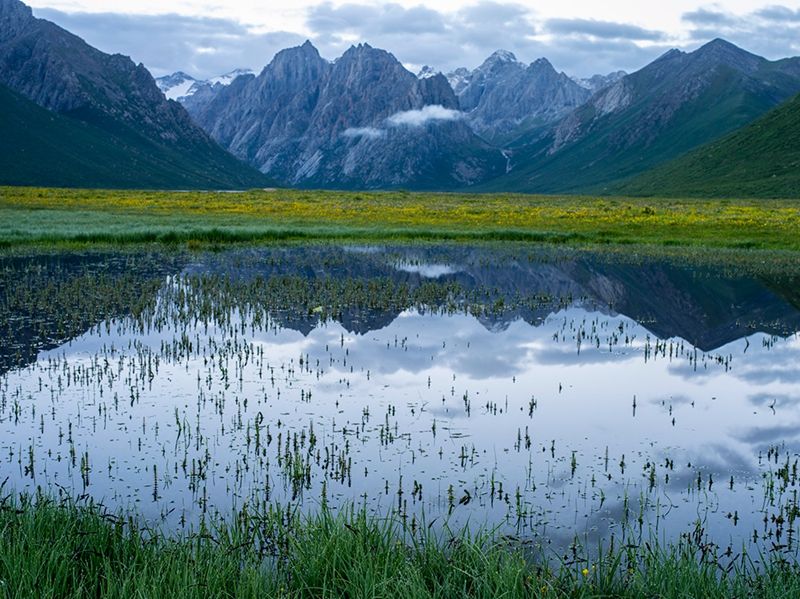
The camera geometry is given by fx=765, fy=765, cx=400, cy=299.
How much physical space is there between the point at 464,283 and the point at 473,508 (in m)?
26.9

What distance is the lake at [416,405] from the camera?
10.8 meters

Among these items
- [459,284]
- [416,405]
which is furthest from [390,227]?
→ [416,405]

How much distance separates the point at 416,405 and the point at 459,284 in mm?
20500

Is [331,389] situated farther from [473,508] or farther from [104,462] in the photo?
[473,508]

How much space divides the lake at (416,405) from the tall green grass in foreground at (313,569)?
96cm

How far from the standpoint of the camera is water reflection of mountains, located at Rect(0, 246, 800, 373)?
25.5 m

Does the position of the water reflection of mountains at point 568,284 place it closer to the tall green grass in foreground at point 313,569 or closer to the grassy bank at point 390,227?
the grassy bank at point 390,227

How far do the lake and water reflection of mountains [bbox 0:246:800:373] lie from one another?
237mm

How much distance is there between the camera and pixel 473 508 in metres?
10.5

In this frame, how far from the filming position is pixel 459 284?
36094 mm

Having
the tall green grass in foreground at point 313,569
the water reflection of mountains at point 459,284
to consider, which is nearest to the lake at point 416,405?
the water reflection of mountains at point 459,284

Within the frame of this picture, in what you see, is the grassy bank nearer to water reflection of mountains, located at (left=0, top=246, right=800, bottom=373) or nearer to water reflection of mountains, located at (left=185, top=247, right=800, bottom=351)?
water reflection of mountains, located at (left=0, top=246, right=800, bottom=373)

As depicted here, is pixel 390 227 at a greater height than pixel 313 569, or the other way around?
pixel 390 227

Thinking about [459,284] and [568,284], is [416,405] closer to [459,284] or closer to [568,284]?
[459,284]
